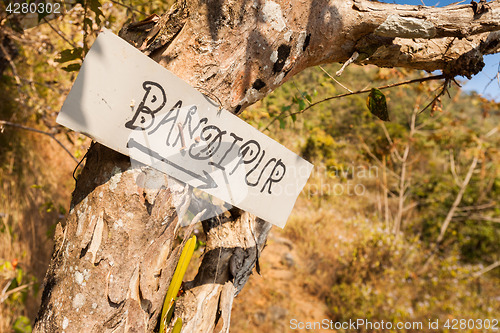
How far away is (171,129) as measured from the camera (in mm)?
757

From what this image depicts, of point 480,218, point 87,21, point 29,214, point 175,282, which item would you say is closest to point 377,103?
point 175,282

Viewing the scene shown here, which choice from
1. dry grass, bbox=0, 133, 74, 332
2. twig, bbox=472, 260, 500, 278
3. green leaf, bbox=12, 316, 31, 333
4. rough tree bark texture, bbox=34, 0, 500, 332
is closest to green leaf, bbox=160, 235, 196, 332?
rough tree bark texture, bbox=34, 0, 500, 332

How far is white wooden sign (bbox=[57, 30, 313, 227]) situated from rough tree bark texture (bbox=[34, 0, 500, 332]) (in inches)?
1.7

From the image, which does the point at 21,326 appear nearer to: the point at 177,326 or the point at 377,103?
the point at 177,326

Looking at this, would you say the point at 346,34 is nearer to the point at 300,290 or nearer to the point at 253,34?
the point at 253,34

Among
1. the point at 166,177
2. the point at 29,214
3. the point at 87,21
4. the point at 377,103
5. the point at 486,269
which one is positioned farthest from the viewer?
the point at 486,269

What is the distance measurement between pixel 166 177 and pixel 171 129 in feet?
0.37

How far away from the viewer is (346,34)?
2.90 ft

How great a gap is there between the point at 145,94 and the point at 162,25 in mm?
175

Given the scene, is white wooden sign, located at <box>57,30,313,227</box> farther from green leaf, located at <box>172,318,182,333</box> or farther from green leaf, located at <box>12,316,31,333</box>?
green leaf, located at <box>12,316,31,333</box>

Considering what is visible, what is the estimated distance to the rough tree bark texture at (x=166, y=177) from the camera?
2.23 ft

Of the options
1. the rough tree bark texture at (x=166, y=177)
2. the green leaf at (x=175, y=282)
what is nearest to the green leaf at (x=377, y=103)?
the rough tree bark texture at (x=166, y=177)

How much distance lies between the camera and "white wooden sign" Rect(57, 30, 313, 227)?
661 millimetres

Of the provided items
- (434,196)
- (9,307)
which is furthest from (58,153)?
(434,196)
